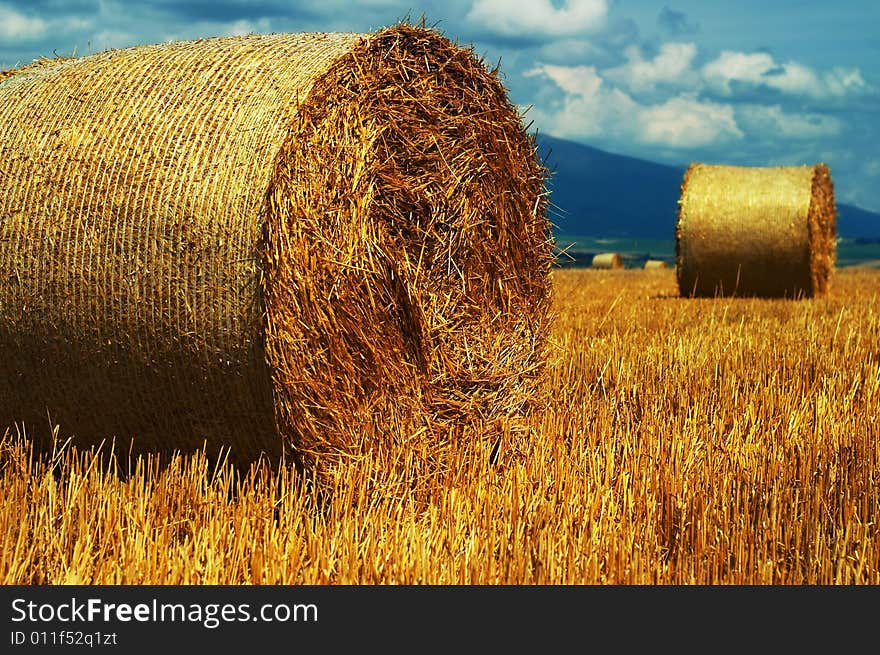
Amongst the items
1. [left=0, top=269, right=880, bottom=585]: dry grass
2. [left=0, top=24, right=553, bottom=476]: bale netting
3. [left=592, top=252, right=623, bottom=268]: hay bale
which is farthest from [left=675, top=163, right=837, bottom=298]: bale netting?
[left=592, top=252, right=623, bottom=268]: hay bale

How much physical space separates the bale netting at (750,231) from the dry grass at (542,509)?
261 inches

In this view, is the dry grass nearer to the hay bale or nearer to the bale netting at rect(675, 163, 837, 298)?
the bale netting at rect(675, 163, 837, 298)

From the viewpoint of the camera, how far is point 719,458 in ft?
15.6

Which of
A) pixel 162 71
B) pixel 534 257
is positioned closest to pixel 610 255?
pixel 534 257

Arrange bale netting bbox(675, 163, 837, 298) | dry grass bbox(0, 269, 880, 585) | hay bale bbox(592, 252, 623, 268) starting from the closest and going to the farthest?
dry grass bbox(0, 269, 880, 585), bale netting bbox(675, 163, 837, 298), hay bale bbox(592, 252, 623, 268)

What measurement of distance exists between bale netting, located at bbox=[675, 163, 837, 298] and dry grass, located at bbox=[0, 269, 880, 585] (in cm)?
662

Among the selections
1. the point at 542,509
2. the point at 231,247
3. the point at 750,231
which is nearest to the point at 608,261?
the point at 750,231

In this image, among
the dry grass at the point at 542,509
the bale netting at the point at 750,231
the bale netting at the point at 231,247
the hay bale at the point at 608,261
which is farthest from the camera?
the hay bale at the point at 608,261

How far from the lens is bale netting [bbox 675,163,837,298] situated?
12.5 m

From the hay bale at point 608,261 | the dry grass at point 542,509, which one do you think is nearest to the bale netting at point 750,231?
the dry grass at point 542,509

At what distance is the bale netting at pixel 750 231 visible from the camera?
12.5 m

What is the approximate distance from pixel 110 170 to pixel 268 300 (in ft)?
3.05

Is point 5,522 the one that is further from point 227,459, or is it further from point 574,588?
point 574,588

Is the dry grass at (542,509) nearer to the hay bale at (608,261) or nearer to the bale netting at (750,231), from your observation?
the bale netting at (750,231)
